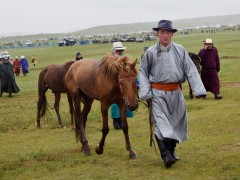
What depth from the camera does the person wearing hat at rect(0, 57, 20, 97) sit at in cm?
1914

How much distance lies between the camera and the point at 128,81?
6.68 m

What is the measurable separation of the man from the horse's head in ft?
0.51

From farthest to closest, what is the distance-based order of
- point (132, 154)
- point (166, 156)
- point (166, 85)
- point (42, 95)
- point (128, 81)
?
1. point (42, 95)
2. point (132, 154)
3. point (128, 81)
4. point (166, 85)
5. point (166, 156)

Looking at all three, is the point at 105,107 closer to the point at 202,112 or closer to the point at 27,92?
the point at 202,112

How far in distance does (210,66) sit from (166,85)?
25.8 ft

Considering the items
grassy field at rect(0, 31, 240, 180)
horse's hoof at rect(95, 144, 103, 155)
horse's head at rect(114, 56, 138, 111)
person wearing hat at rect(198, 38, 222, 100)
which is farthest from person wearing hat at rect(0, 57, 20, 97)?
horse's head at rect(114, 56, 138, 111)

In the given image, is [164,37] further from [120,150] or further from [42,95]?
[42,95]

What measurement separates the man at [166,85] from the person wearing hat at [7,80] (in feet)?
44.3

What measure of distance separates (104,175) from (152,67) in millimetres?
1739

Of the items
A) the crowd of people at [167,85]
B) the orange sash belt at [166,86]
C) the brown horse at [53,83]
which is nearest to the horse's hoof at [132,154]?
the crowd of people at [167,85]

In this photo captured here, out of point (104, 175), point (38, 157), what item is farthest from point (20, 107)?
point (104, 175)

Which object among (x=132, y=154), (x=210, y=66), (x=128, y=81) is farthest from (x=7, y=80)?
(x=128, y=81)

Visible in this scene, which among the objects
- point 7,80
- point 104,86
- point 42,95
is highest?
point 104,86

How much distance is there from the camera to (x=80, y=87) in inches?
326
